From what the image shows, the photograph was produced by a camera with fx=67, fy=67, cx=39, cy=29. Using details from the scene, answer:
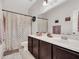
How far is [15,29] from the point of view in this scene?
3.15 meters

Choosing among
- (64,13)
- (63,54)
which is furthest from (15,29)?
(63,54)

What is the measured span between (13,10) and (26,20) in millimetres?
767

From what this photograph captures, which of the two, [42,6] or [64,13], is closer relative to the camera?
[64,13]

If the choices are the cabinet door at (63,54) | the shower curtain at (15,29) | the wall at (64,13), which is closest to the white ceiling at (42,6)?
the wall at (64,13)

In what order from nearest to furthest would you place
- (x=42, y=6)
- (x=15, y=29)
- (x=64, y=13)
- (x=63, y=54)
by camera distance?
(x=63, y=54), (x=64, y=13), (x=42, y=6), (x=15, y=29)

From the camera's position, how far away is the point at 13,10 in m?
3.20

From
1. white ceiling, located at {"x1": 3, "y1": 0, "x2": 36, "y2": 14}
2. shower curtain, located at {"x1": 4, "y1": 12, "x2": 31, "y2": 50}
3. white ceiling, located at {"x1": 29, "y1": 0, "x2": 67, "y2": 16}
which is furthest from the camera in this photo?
shower curtain, located at {"x1": 4, "y1": 12, "x2": 31, "y2": 50}

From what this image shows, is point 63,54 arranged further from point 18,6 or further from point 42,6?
point 18,6

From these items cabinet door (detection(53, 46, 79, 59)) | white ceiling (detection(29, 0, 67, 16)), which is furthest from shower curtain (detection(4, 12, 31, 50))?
cabinet door (detection(53, 46, 79, 59))

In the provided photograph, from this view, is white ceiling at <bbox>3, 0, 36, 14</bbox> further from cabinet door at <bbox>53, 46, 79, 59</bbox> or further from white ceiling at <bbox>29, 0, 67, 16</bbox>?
cabinet door at <bbox>53, 46, 79, 59</bbox>

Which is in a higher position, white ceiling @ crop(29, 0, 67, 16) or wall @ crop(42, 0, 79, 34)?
white ceiling @ crop(29, 0, 67, 16)

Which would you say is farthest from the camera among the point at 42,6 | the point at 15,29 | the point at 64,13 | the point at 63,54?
the point at 15,29

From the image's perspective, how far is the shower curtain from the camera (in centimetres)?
291

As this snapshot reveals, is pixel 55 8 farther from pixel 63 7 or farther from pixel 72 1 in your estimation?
pixel 72 1
